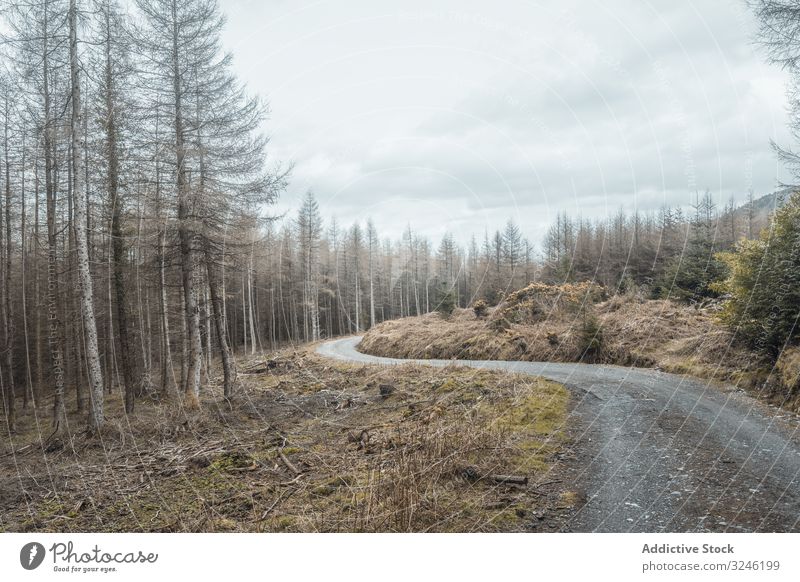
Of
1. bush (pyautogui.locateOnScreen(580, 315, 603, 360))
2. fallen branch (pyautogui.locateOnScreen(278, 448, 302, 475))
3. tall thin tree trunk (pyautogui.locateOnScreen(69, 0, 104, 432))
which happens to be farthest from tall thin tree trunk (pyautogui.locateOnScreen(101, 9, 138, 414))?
bush (pyautogui.locateOnScreen(580, 315, 603, 360))

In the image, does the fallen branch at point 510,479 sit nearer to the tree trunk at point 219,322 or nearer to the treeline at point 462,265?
the treeline at point 462,265

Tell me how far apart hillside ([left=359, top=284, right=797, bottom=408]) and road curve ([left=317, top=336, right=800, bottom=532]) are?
1035mm

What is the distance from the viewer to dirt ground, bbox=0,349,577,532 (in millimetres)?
4348

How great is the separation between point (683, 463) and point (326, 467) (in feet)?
15.1

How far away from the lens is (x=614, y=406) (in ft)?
26.6

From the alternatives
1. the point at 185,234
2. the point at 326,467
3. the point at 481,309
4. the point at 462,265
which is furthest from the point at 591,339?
the point at 462,265

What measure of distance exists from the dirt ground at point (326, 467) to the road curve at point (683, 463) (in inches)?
15.8

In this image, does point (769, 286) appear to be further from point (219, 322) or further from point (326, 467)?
point (219, 322)

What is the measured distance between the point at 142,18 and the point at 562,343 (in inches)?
645

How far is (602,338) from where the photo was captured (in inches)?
590

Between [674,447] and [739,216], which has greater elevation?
[739,216]

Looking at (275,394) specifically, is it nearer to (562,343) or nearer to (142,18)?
(562,343)

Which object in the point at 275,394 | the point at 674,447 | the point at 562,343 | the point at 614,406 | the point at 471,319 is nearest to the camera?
the point at 674,447
